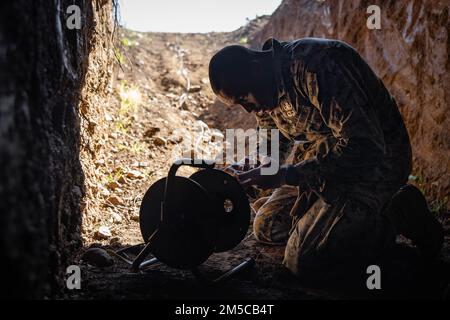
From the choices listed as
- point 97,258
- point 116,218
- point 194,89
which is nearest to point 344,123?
point 97,258

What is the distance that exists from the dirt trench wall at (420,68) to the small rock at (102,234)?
119 inches

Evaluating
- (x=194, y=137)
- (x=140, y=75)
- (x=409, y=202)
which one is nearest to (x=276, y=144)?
(x=409, y=202)

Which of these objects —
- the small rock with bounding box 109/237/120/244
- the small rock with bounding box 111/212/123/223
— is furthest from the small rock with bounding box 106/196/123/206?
the small rock with bounding box 109/237/120/244

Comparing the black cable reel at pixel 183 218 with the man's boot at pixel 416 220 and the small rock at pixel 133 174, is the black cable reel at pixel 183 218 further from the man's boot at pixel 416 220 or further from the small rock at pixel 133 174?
the small rock at pixel 133 174

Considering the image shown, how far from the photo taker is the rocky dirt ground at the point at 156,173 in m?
2.26

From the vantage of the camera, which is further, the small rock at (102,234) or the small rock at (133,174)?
the small rock at (133,174)

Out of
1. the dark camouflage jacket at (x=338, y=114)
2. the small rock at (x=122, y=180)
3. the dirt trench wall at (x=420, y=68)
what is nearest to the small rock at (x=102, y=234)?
the small rock at (x=122, y=180)

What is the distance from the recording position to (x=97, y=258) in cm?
254

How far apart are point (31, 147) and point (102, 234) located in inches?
69.4

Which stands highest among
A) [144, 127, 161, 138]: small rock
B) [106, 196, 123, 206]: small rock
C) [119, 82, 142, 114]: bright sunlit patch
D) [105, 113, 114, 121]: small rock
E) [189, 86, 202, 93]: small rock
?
[189, 86, 202, 93]: small rock

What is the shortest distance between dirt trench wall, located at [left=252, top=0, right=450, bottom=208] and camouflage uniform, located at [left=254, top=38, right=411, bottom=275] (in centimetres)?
159

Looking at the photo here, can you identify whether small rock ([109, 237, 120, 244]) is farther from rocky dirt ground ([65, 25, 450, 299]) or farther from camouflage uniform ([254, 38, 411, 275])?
camouflage uniform ([254, 38, 411, 275])

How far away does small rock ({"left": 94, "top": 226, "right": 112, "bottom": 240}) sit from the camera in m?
3.08

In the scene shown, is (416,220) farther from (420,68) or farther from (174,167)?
(420,68)
